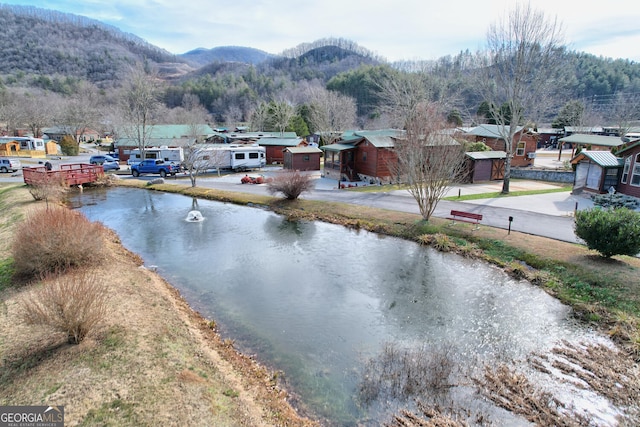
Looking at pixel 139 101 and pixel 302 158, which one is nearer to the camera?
pixel 302 158

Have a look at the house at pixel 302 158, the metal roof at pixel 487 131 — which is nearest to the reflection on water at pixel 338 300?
the house at pixel 302 158

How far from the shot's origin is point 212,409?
6.58 m

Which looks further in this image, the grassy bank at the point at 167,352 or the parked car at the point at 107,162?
the parked car at the point at 107,162

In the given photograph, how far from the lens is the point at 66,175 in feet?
99.2

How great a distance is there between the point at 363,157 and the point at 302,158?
9.60 meters

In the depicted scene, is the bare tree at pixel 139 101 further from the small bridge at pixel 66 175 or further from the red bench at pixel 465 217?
the red bench at pixel 465 217

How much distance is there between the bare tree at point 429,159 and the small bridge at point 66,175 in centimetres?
2379

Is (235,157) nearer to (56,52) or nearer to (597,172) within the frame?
(597,172)

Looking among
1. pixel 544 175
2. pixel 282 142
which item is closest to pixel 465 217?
pixel 544 175

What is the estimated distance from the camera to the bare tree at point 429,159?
18594 mm

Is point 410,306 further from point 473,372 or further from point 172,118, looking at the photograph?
point 172,118

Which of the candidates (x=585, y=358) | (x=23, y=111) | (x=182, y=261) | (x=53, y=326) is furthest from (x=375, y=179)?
(x=23, y=111)

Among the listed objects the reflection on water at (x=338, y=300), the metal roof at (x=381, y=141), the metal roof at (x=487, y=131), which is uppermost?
the metal roof at (x=487, y=131)

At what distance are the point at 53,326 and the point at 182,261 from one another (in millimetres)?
7870
